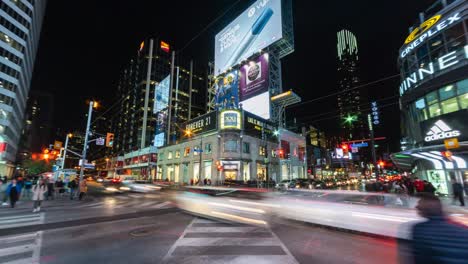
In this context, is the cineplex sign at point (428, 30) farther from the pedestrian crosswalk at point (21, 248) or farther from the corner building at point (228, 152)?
the pedestrian crosswalk at point (21, 248)

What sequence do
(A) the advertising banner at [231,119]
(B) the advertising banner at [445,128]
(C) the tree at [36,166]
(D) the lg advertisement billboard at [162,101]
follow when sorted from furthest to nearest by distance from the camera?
(D) the lg advertisement billboard at [162,101] → (C) the tree at [36,166] → (A) the advertising banner at [231,119] → (B) the advertising banner at [445,128]

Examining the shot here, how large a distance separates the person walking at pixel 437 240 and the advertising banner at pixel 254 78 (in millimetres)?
41780

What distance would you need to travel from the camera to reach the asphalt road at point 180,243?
552 cm

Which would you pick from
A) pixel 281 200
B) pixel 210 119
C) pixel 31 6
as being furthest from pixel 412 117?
pixel 31 6

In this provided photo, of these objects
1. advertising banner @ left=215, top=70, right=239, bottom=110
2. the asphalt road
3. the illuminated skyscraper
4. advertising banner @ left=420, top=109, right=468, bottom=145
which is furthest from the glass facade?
the illuminated skyscraper

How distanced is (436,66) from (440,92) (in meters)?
2.40

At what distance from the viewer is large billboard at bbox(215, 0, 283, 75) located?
4331cm

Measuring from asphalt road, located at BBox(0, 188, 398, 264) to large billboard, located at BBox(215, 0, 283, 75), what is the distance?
134 ft

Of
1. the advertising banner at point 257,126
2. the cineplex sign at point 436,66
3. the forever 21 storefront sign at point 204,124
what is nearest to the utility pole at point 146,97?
the forever 21 storefront sign at point 204,124

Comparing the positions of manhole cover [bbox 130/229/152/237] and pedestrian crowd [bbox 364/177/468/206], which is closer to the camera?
manhole cover [bbox 130/229/152/237]

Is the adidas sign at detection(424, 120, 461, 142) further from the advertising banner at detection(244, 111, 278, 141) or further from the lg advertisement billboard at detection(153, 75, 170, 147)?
the lg advertisement billboard at detection(153, 75, 170, 147)

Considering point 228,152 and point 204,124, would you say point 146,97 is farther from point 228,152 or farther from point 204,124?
point 228,152

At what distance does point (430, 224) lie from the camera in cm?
296

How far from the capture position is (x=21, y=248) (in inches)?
246
